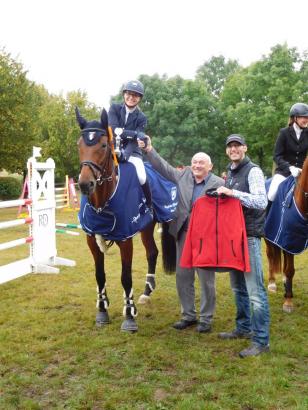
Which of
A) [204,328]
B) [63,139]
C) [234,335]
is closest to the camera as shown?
[234,335]

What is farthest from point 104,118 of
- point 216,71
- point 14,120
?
point 216,71

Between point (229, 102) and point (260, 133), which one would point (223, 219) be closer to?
point (260, 133)

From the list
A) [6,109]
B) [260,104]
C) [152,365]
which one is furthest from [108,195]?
[260,104]

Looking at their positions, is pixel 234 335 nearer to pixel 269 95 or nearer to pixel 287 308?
pixel 287 308

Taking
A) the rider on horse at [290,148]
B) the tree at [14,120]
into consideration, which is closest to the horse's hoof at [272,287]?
the rider on horse at [290,148]

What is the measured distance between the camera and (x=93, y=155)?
14.7 feet

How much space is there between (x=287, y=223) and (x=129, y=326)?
8.07 ft

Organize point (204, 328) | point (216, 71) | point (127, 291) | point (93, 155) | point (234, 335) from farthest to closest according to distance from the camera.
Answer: point (216, 71)
point (127, 291)
point (204, 328)
point (234, 335)
point (93, 155)

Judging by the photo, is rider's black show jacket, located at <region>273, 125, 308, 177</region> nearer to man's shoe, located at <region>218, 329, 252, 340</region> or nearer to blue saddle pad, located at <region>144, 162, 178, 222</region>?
blue saddle pad, located at <region>144, 162, 178, 222</region>

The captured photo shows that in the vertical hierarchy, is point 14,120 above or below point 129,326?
above

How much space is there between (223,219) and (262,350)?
143cm

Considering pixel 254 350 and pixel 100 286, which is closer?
pixel 254 350

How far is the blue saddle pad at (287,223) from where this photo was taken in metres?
5.52

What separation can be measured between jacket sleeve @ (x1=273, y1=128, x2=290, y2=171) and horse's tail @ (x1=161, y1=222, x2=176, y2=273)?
6.23 ft
